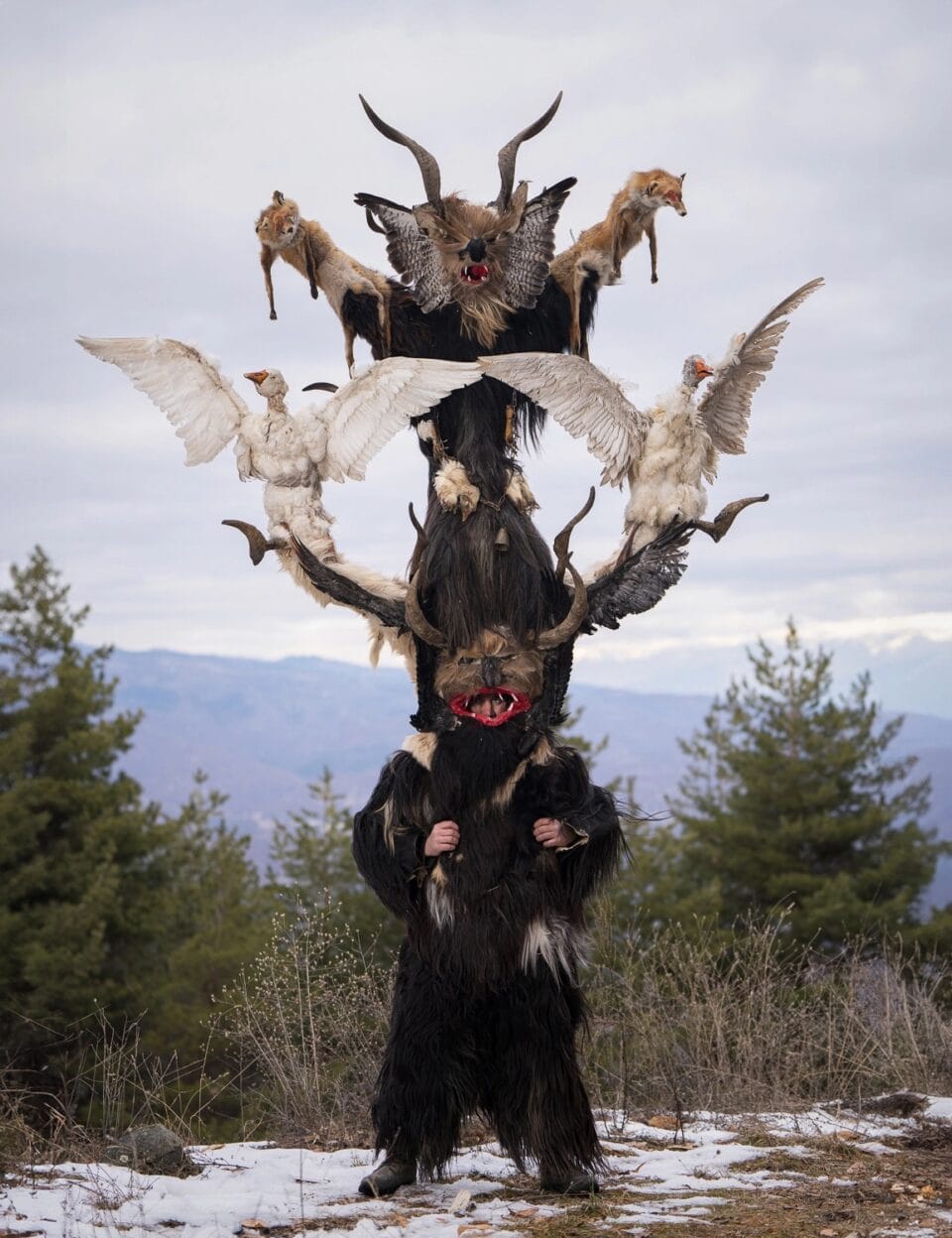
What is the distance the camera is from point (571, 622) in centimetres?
530

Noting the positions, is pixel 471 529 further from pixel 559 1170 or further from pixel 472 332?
pixel 559 1170

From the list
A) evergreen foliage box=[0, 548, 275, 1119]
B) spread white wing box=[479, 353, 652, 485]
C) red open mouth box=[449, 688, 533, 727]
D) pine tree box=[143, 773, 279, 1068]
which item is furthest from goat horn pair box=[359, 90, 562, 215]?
evergreen foliage box=[0, 548, 275, 1119]

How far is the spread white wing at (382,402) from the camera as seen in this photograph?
529 cm

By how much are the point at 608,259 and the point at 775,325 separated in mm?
805

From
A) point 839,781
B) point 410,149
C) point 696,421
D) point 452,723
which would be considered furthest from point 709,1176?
point 839,781

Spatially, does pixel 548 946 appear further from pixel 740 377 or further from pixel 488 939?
pixel 740 377

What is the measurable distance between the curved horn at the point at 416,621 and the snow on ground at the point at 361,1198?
7.01ft

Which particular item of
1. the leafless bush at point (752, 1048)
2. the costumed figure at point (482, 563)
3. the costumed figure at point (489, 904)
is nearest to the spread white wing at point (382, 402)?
the costumed figure at point (482, 563)

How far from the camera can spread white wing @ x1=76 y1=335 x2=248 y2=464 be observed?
18.2 feet

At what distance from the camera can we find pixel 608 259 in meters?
5.77

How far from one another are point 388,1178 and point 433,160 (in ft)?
13.6

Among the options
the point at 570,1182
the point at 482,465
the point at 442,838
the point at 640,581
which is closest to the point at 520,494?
the point at 482,465

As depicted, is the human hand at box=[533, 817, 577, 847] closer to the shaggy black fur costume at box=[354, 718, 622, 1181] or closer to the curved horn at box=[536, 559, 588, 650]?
A: the shaggy black fur costume at box=[354, 718, 622, 1181]

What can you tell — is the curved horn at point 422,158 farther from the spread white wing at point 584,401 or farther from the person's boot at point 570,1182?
the person's boot at point 570,1182
